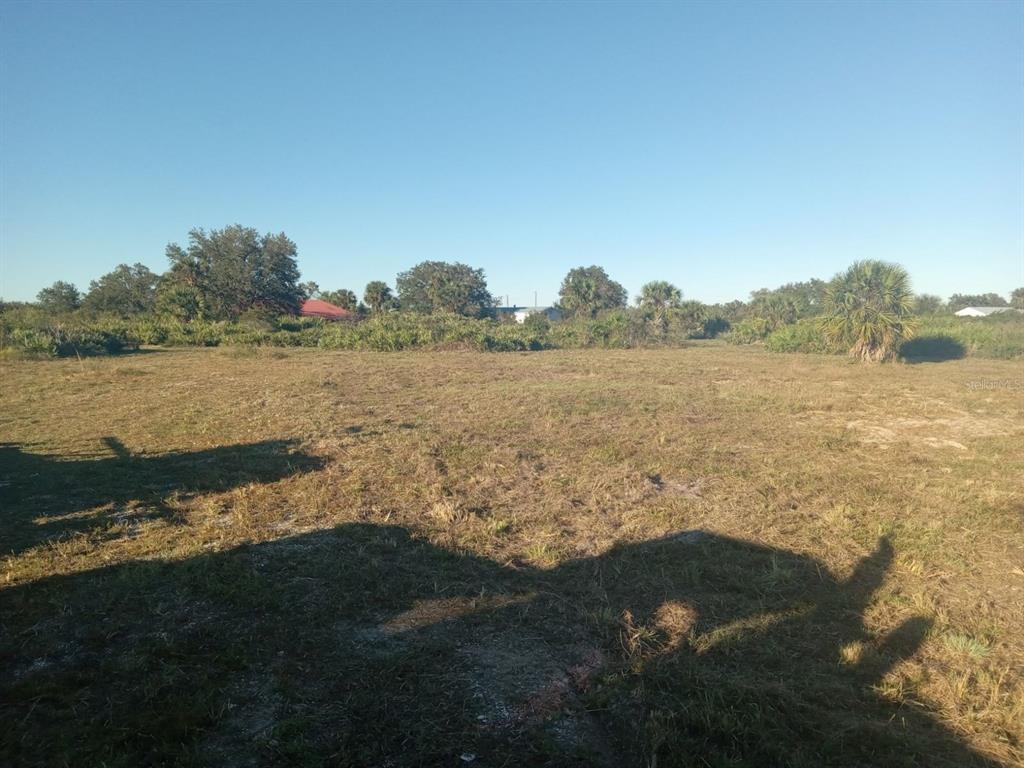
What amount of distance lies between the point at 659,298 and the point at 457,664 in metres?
37.7

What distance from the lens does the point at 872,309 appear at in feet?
71.8

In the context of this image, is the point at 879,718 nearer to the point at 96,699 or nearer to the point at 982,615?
the point at 982,615

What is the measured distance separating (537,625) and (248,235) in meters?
46.5

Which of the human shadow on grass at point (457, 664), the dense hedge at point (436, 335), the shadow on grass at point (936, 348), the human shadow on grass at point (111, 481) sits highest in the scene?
the dense hedge at point (436, 335)

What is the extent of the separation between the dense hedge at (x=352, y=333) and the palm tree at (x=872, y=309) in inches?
451

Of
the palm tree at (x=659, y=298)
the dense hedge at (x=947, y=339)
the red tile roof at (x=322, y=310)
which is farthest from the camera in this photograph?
the red tile roof at (x=322, y=310)

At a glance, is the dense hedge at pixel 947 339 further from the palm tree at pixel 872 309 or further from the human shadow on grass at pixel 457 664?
the human shadow on grass at pixel 457 664

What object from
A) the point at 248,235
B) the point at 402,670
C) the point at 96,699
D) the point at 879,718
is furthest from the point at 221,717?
the point at 248,235

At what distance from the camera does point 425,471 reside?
702 cm

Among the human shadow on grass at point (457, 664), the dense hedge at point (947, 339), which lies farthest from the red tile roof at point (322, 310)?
the human shadow on grass at point (457, 664)

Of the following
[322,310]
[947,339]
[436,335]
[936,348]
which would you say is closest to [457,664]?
[436,335]

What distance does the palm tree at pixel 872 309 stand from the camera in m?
21.6

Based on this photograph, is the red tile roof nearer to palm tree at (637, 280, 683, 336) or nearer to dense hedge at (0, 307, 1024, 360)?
dense hedge at (0, 307, 1024, 360)

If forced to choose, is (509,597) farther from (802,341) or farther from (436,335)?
(802,341)
